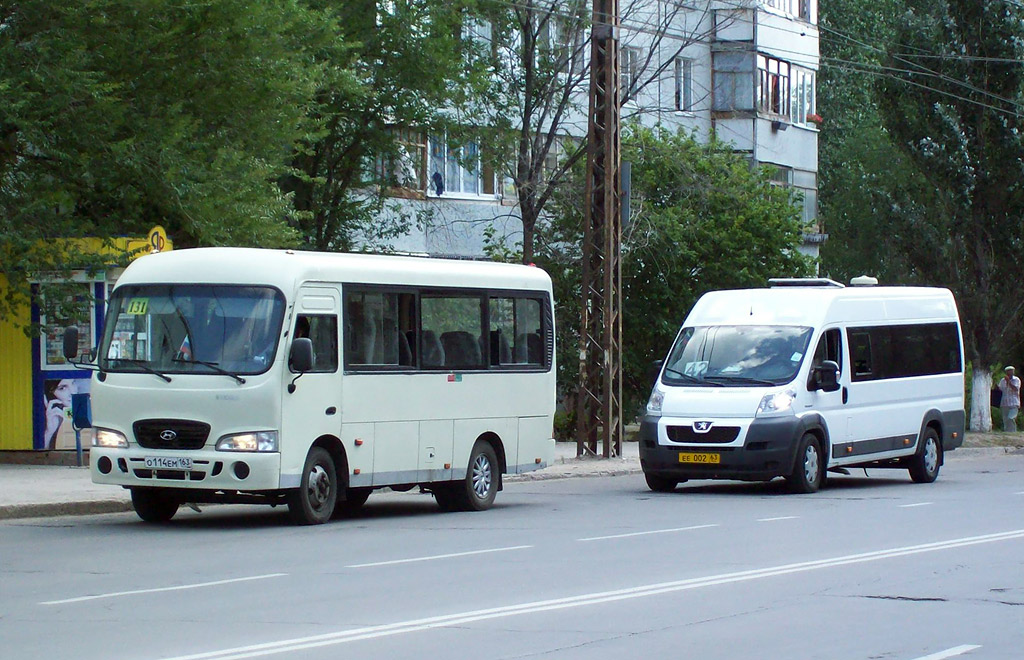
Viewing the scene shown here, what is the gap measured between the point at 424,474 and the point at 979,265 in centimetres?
2692

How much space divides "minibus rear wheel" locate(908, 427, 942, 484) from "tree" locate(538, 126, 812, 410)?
14.6m

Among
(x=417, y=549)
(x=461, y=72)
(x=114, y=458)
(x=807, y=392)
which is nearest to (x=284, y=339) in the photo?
(x=114, y=458)

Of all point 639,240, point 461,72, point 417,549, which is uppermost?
point 461,72

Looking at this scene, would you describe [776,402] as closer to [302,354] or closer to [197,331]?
[302,354]

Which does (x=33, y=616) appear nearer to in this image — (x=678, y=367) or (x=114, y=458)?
(x=114, y=458)

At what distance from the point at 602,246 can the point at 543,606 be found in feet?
57.7

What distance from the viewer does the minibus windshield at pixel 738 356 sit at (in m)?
21.6

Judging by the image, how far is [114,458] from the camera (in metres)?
16.4

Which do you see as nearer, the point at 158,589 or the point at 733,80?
the point at 158,589

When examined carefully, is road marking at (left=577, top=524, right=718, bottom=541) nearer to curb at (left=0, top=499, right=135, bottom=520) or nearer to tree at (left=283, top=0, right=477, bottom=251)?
curb at (left=0, top=499, right=135, bottom=520)

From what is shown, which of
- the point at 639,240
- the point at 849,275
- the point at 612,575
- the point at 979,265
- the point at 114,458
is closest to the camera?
the point at 612,575

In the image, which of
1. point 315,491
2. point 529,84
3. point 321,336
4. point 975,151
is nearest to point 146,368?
point 321,336

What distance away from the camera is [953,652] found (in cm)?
889

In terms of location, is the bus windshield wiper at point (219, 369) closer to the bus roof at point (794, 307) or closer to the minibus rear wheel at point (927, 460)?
the bus roof at point (794, 307)
